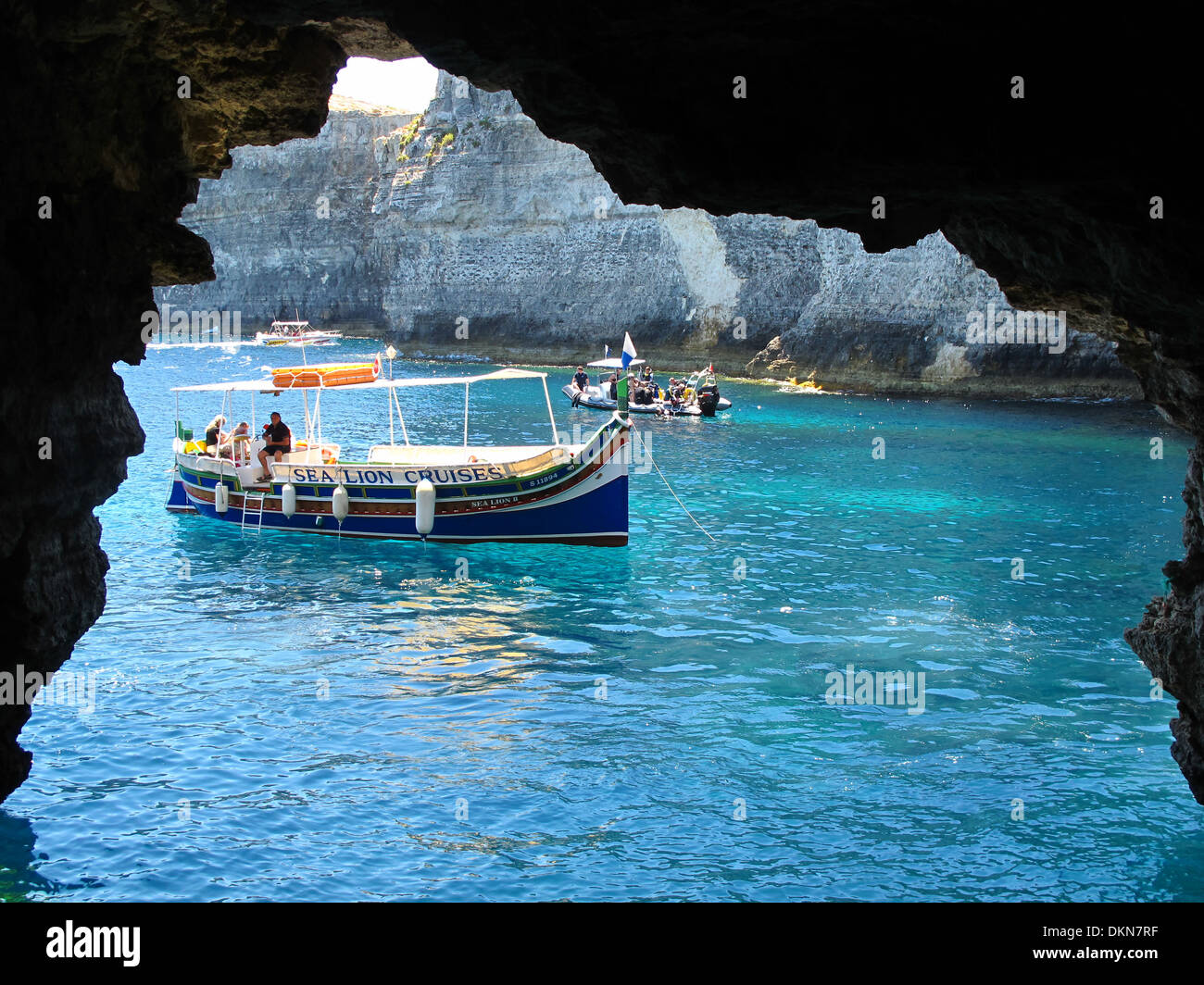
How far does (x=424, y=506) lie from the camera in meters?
23.1

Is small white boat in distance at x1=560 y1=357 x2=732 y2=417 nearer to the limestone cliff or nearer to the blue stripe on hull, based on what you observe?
the limestone cliff

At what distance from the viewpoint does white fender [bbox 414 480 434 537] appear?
75.4 feet

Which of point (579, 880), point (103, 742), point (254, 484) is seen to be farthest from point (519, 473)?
point (579, 880)

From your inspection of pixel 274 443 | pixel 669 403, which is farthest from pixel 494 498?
pixel 669 403

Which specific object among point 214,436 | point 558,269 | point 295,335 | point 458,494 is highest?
point 558,269

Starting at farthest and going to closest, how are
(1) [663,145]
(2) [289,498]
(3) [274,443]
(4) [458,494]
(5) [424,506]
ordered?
(3) [274,443] < (2) [289,498] < (4) [458,494] < (5) [424,506] < (1) [663,145]

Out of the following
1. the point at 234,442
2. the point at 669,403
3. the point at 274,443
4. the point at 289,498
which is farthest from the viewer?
the point at 669,403

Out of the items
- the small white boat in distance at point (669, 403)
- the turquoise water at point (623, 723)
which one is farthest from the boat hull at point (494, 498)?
the small white boat in distance at point (669, 403)

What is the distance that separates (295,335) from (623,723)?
295ft

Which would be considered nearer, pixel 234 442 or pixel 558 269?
pixel 234 442

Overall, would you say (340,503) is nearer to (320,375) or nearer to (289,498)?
(289,498)

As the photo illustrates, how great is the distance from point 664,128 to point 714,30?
2.57ft

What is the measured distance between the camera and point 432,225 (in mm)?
87062
